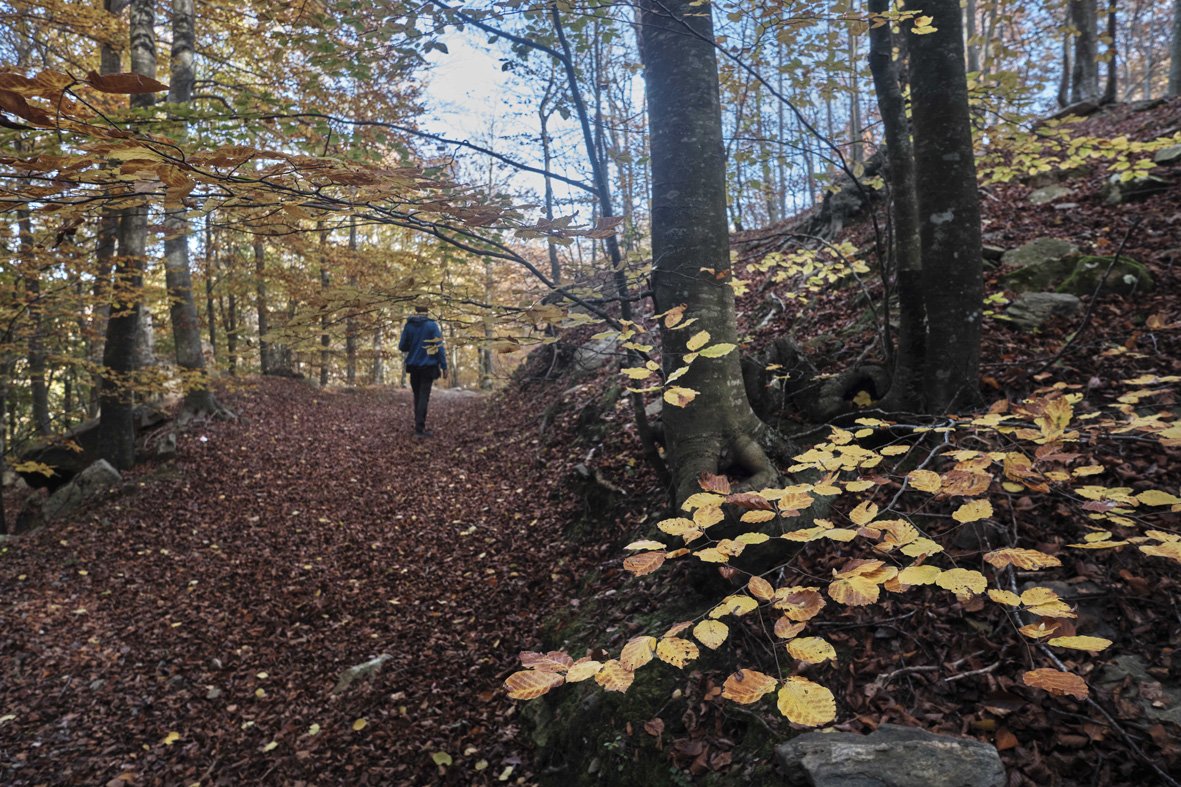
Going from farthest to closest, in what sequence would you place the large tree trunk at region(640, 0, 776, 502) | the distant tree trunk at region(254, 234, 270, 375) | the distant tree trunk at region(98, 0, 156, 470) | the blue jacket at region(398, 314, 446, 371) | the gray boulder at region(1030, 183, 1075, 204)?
1. the distant tree trunk at region(254, 234, 270, 375)
2. the blue jacket at region(398, 314, 446, 371)
3. the distant tree trunk at region(98, 0, 156, 470)
4. the gray boulder at region(1030, 183, 1075, 204)
5. the large tree trunk at region(640, 0, 776, 502)

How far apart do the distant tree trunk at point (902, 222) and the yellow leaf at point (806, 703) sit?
240 centimetres

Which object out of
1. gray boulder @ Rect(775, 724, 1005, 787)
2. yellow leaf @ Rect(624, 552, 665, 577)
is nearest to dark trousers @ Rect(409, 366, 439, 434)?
yellow leaf @ Rect(624, 552, 665, 577)

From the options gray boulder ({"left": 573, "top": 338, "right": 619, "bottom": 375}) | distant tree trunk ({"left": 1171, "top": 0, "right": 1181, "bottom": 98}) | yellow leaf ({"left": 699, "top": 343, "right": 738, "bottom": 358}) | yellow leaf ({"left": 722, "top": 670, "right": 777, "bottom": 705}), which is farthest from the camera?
distant tree trunk ({"left": 1171, "top": 0, "right": 1181, "bottom": 98})

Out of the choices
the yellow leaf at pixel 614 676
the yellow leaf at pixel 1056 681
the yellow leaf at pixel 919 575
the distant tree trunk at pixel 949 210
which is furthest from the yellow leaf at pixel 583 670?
the distant tree trunk at pixel 949 210

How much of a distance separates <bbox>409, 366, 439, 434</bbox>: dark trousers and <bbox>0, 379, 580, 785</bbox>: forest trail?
72.0 inches

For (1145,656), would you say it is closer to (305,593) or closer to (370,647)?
(370,647)

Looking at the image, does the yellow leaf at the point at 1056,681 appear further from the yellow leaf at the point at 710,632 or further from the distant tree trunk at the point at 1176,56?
the distant tree trunk at the point at 1176,56

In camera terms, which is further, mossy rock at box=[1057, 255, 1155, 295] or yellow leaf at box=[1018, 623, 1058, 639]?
mossy rock at box=[1057, 255, 1155, 295]

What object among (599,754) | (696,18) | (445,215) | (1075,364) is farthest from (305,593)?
(1075,364)

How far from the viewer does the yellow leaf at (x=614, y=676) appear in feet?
4.52

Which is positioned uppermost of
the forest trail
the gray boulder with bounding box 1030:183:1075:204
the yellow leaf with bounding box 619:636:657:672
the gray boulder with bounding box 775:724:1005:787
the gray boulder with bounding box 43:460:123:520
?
the gray boulder with bounding box 1030:183:1075:204

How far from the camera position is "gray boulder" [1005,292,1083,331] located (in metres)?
3.74

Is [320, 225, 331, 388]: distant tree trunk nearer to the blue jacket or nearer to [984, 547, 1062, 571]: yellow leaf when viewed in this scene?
the blue jacket

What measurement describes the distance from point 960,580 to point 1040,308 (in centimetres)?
327
